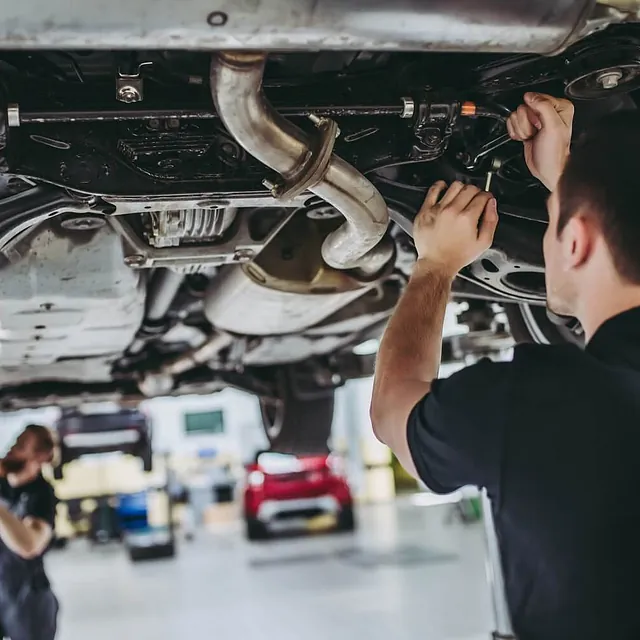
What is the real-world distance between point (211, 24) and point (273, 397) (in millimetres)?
3479

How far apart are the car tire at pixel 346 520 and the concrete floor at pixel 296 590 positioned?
235mm

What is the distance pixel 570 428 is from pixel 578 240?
243 millimetres

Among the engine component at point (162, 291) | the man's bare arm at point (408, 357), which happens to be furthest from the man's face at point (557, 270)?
the engine component at point (162, 291)

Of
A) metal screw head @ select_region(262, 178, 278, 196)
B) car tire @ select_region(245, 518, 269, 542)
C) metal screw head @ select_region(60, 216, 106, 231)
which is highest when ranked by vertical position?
metal screw head @ select_region(60, 216, 106, 231)

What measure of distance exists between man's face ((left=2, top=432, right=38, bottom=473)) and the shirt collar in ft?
9.57

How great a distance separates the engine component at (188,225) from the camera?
1780mm

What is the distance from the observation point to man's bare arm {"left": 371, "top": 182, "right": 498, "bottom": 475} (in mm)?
1163

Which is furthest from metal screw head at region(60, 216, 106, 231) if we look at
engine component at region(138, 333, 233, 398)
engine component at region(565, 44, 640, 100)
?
engine component at region(138, 333, 233, 398)

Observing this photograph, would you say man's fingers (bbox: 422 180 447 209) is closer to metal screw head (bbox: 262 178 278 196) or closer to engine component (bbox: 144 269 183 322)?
metal screw head (bbox: 262 178 278 196)

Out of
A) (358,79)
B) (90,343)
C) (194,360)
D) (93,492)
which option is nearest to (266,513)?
(93,492)

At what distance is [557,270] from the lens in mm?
1113

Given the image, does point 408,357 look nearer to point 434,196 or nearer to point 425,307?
point 425,307

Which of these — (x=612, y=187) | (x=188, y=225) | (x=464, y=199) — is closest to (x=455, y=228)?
(x=464, y=199)

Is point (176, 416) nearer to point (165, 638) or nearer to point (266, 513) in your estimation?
point (266, 513)
